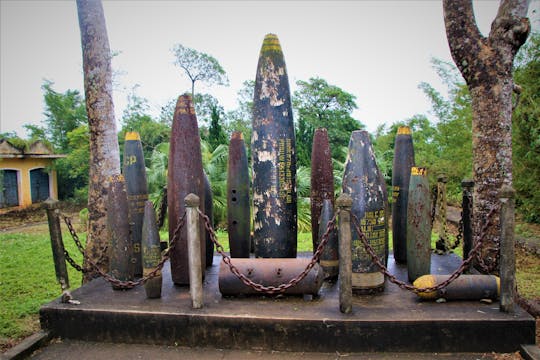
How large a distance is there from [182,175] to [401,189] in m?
2.81

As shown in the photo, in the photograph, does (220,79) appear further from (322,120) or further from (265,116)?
(265,116)

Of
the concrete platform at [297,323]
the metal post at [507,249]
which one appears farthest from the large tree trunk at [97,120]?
the metal post at [507,249]

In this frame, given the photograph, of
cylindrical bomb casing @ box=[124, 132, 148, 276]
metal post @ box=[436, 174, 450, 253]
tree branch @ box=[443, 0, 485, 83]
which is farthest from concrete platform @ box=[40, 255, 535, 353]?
tree branch @ box=[443, 0, 485, 83]

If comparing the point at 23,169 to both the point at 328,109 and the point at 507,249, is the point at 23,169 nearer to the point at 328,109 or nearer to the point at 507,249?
the point at 328,109

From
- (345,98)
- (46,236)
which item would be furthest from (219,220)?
(345,98)

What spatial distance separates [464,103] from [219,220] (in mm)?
7652

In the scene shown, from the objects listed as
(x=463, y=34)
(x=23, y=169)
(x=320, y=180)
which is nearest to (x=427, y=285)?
(x=320, y=180)

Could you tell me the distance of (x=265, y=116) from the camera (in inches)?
191

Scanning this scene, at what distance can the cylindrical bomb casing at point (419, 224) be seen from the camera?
162 inches

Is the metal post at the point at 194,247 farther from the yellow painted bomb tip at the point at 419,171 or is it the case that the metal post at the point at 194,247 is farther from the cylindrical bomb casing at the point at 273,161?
the yellow painted bomb tip at the point at 419,171

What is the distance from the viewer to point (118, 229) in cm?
430

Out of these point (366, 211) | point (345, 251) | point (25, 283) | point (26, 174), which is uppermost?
point (26, 174)

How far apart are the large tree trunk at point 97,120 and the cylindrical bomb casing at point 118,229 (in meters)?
1.22

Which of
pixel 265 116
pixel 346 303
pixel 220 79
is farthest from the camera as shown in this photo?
pixel 220 79
